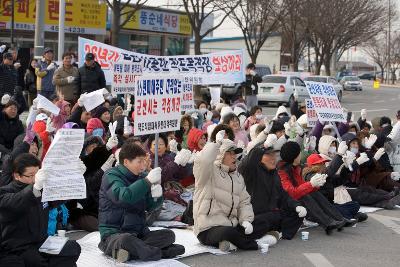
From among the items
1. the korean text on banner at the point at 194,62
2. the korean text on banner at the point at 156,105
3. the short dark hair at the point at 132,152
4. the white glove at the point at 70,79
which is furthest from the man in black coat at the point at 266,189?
the white glove at the point at 70,79

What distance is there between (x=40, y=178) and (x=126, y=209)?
1342 millimetres

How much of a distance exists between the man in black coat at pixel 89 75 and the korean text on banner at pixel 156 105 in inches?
196

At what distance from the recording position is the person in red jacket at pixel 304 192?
841 centimetres

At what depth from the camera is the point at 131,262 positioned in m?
6.77

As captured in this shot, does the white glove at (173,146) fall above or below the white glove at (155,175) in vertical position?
below

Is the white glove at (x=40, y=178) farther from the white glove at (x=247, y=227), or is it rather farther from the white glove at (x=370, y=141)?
the white glove at (x=370, y=141)

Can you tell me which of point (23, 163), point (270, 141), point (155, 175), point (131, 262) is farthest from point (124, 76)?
point (23, 163)

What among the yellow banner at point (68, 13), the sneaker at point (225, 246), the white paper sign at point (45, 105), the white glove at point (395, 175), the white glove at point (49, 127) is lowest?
the sneaker at point (225, 246)

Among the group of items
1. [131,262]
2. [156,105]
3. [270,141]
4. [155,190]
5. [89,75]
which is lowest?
[131,262]

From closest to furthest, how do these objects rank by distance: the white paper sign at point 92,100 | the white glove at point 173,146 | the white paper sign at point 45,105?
the white glove at point 173,146, the white paper sign at point 45,105, the white paper sign at point 92,100

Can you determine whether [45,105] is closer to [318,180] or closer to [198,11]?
[318,180]

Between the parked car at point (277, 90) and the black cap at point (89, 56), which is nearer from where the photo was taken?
the black cap at point (89, 56)

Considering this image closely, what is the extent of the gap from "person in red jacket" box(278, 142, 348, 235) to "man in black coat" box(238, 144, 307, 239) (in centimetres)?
26

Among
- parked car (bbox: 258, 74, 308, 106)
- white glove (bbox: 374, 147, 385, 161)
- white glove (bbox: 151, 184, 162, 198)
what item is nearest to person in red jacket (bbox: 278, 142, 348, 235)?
white glove (bbox: 374, 147, 385, 161)
